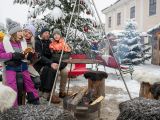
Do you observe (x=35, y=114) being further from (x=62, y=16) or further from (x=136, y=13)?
(x=136, y=13)

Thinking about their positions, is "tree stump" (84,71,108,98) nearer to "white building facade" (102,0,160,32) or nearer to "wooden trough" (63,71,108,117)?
"wooden trough" (63,71,108,117)

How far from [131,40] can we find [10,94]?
16972 millimetres

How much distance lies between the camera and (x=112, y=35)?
24.6 metres

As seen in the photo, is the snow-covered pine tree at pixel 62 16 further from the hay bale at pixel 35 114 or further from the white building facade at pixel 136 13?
the white building facade at pixel 136 13

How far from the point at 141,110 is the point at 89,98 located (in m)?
2.85

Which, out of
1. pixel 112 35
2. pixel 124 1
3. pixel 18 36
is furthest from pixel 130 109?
pixel 124 1

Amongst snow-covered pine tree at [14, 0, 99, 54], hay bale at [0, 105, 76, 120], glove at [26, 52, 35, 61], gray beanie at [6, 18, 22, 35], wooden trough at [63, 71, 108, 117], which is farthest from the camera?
snow-covered pine tree at [14, 0, 99, 54]

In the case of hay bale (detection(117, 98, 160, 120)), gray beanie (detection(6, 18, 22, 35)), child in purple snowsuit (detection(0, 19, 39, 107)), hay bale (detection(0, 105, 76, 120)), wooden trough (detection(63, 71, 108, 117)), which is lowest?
wooden trough (detection(63, 71, 108, 117))

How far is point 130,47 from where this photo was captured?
1991 cm

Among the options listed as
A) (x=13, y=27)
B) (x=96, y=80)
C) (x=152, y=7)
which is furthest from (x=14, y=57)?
(x=152, y=7)

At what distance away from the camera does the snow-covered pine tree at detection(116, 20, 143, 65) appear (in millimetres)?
19703

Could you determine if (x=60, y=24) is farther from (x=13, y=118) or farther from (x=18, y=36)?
(x=13, y=118)

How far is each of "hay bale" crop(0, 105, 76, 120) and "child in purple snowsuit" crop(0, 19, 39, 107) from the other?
6.10ft

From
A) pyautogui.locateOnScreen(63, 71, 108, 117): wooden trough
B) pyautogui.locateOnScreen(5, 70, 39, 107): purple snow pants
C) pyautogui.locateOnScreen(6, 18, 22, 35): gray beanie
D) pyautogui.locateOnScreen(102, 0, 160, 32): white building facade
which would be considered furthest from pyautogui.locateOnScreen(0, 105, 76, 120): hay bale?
pyautogui.locateOnScreen(102, 0, 160, 32): white building facade
